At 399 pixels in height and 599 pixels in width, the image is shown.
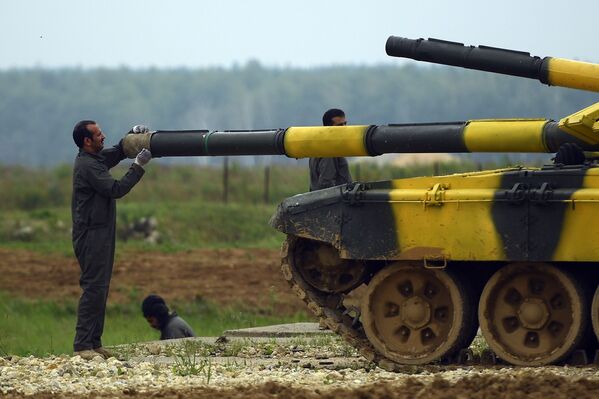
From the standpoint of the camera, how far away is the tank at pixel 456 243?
13.4 m

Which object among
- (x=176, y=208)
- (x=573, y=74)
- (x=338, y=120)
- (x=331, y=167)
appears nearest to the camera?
(x=573, y=74)

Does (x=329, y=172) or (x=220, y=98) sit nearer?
(x=329, y=172)

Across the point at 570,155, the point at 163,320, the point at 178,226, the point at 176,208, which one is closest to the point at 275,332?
the point at 163,320

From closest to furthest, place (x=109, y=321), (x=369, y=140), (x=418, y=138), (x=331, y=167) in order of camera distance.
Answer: (x=418, y=138), (x=369, y=140), (x=331, y=167), (x=109, y=321)

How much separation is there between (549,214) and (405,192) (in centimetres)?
128

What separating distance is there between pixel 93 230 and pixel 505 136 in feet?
12.0

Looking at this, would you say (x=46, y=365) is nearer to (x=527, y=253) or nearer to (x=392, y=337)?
(x=392, y=337)

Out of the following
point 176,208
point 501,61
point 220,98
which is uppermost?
point 220,98

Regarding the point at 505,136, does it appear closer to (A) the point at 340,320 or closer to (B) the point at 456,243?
(B) the point at 456,243

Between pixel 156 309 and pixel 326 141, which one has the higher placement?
pixel 326 141

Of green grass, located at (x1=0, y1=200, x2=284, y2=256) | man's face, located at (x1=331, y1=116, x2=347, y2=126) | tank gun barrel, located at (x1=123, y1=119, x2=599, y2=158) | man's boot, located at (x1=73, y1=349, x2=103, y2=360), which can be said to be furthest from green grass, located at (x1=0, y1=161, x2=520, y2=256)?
man's boot, located at (x1=73, y1=349, x2=103, y2=360)

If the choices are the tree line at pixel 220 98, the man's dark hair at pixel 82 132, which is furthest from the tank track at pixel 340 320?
the tree line at pixel 220 98

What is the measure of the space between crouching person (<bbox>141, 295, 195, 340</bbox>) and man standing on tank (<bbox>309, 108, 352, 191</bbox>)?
218 centimetres

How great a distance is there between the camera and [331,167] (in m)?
16.8
